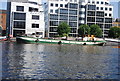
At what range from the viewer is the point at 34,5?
4183 inches

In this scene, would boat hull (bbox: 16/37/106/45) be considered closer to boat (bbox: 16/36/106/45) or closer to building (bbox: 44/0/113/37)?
boat (bbox: 16/36/106/45)

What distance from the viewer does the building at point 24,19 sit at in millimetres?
102312

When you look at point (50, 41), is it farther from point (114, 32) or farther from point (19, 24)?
point (114, 32)

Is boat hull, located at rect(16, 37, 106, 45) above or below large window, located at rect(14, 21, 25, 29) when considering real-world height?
below

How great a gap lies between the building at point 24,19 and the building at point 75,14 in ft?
70.0

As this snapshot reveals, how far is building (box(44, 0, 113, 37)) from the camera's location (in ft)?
412

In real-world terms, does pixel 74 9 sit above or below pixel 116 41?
above

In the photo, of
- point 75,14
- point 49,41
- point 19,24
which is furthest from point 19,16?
point 75,14

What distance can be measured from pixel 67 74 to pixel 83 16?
110365 millimetres

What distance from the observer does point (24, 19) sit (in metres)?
104

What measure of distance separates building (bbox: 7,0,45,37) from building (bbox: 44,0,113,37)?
2133cm

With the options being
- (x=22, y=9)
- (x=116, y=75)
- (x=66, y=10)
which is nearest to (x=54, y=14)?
(x=66, y=10)

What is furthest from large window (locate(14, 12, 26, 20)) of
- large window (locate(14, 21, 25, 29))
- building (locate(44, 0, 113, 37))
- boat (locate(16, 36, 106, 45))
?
building (locate(44, 0, 113, 37))

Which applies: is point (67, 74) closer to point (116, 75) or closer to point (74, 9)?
point (116, 75)
